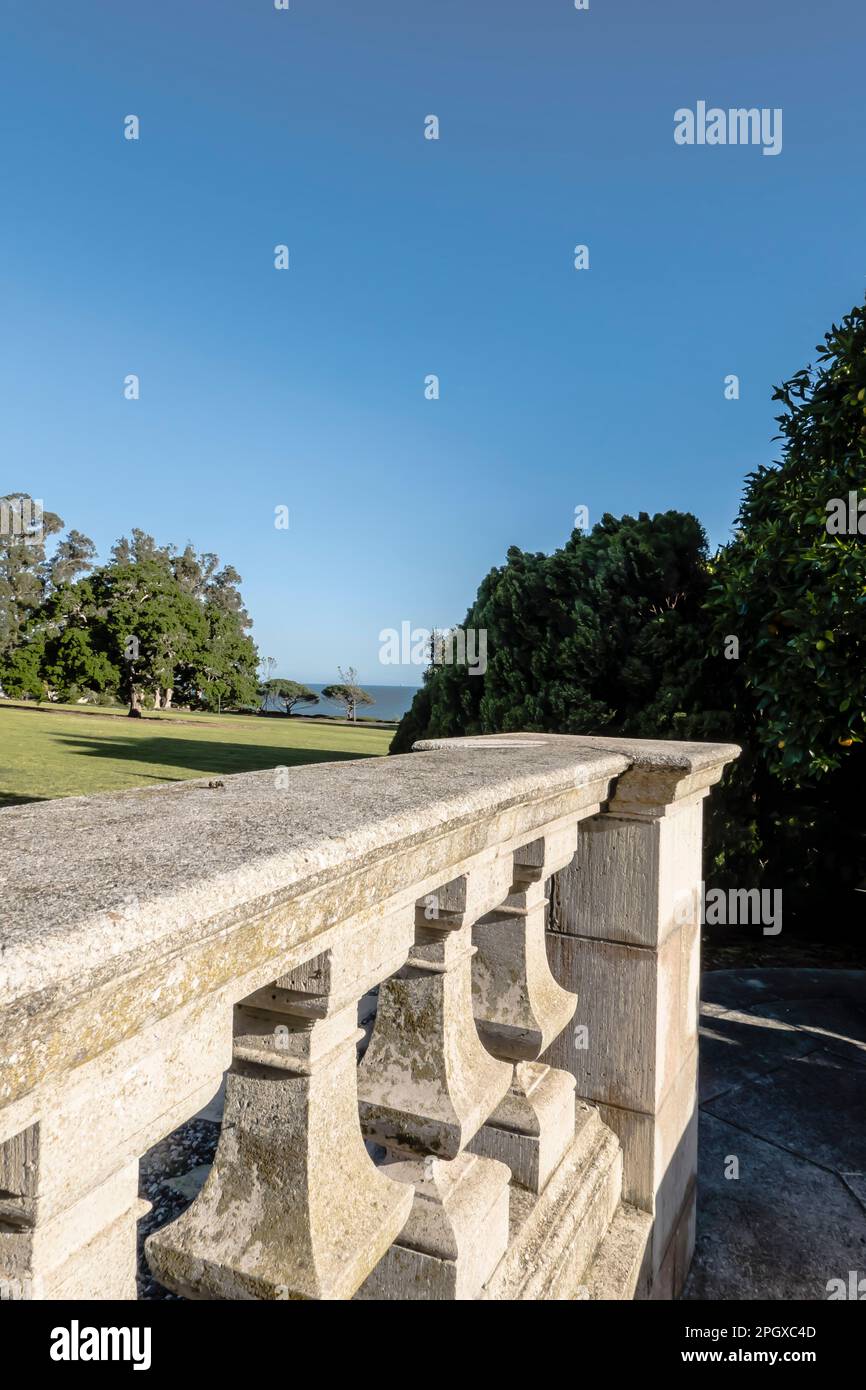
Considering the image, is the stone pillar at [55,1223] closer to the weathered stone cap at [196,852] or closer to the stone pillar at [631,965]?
the weathered stone cap at [196,852]

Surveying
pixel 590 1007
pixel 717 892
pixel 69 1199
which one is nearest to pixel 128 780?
pixel 717 892

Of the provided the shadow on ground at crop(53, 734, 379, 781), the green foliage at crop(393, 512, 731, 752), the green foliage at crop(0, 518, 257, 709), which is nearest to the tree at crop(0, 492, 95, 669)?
the green foliage at crop(0, 518, 257, 709)

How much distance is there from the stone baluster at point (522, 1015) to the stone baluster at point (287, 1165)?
0.73 metres

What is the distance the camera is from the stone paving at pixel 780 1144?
279cm

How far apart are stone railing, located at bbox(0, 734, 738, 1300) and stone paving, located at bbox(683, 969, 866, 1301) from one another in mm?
515

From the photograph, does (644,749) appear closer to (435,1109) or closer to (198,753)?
(435,1109)

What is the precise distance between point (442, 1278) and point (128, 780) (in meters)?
16.3

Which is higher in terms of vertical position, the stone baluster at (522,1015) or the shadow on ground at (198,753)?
the stone baluster at (522,1015)

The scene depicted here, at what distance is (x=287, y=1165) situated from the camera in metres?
1.18

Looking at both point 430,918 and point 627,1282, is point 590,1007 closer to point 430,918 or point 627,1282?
point 627,1282

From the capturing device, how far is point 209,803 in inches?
50.8

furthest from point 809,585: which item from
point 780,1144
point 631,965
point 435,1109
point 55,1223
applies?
point 55,1223

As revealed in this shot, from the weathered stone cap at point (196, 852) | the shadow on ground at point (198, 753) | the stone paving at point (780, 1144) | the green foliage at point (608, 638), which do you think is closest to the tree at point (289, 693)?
the shadow on ground at point (198, 753)

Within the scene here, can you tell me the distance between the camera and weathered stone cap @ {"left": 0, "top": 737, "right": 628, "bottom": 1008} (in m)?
0.65
